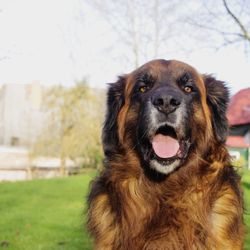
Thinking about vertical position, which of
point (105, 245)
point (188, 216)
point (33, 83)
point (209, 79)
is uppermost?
point (33, 83)

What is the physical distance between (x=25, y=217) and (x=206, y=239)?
731cm

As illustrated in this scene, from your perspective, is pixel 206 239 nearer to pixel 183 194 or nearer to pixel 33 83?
pixel 183 194

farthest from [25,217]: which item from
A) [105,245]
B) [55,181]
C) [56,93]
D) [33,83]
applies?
[33,83]

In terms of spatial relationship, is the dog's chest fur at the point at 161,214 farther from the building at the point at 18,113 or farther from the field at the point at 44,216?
the building at the point at 18,113

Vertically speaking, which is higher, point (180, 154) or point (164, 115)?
point (164, 115)

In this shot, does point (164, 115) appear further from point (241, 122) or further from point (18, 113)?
point (18, 113)

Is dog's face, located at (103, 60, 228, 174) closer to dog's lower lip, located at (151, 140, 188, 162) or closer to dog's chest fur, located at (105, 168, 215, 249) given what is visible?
dog's lower lip, located at (151, 140, 188, 162)

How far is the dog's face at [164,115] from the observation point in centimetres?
389

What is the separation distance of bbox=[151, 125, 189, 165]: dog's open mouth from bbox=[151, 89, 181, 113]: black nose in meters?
0.21

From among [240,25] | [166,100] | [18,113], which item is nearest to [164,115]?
[166,100]

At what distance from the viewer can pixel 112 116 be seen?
442 centimetres

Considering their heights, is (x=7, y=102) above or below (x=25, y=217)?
above

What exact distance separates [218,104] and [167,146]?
2.21 feet

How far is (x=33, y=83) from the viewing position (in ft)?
133
